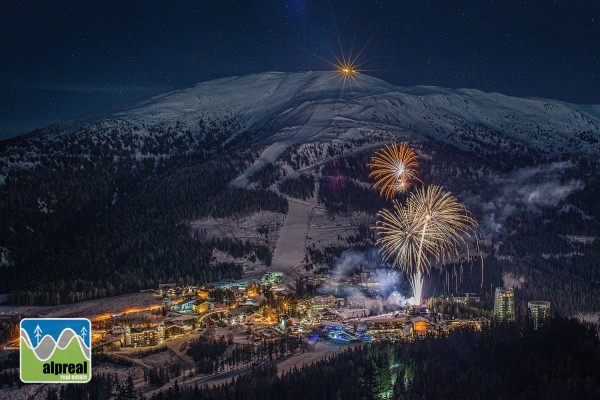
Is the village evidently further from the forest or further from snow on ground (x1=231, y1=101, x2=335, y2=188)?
snow on ground (x1=231, y1=101, x2=335, y2=188)

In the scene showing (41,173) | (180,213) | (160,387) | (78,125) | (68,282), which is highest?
(78,125)

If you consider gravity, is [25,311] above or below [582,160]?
below

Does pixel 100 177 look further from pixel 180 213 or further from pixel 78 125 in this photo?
pixel 78 125

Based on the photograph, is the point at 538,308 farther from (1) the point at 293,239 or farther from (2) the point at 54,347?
(2) the point at 54,347

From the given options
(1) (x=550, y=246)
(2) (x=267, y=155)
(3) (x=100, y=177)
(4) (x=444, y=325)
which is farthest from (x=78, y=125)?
(4) (x=444, y=325)

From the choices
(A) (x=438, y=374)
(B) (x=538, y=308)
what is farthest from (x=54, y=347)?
(B) (x=538, y=308)

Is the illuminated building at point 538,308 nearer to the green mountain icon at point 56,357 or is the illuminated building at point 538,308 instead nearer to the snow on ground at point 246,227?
the snow on ground at point 246,227

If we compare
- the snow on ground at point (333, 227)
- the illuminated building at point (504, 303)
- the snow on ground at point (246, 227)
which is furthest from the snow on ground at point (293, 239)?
Answer: the illuminated building at point (504, 303)
